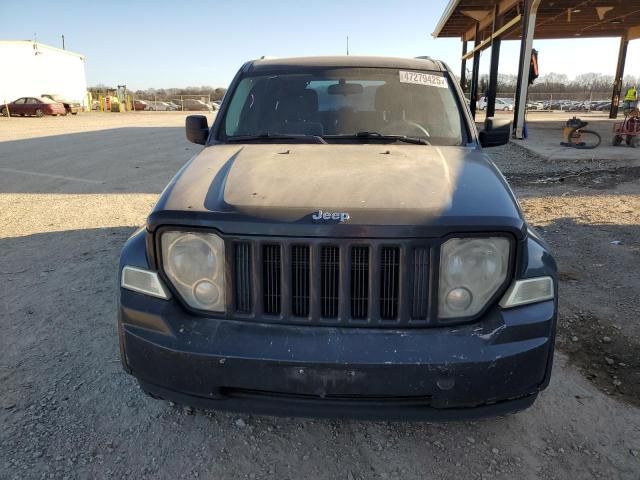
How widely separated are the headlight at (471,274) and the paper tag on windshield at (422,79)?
1.87 m

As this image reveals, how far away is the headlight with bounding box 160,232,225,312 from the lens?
7.00 feet

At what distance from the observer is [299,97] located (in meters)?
3.55

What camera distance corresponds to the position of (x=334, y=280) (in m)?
2.07

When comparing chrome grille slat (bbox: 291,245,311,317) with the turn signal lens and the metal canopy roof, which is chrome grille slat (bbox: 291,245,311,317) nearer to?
the turn signal lens

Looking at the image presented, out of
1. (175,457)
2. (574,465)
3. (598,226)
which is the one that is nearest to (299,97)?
(175,457)

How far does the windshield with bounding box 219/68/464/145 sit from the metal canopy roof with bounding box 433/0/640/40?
1515 centimetres

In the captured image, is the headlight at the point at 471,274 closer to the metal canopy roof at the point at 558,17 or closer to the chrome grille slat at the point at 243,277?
the chrome grille slat at the point at 243,277

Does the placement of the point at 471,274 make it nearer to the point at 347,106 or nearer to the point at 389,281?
the point at 389,281

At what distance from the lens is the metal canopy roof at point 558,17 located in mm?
Answer: 18141

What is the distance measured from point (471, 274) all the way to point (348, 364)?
64 centimetres

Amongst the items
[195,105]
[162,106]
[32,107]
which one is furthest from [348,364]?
[162,106]

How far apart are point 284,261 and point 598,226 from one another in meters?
5.30

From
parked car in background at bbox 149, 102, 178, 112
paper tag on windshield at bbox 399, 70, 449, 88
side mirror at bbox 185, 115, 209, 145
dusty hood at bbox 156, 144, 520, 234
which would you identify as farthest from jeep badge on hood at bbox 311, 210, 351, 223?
parked car in background at bbox 149, 102, 178, 112

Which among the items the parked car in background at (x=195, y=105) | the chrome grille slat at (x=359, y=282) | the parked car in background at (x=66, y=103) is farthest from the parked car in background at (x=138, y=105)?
the chrome grille slat at (x=359, y=282)
